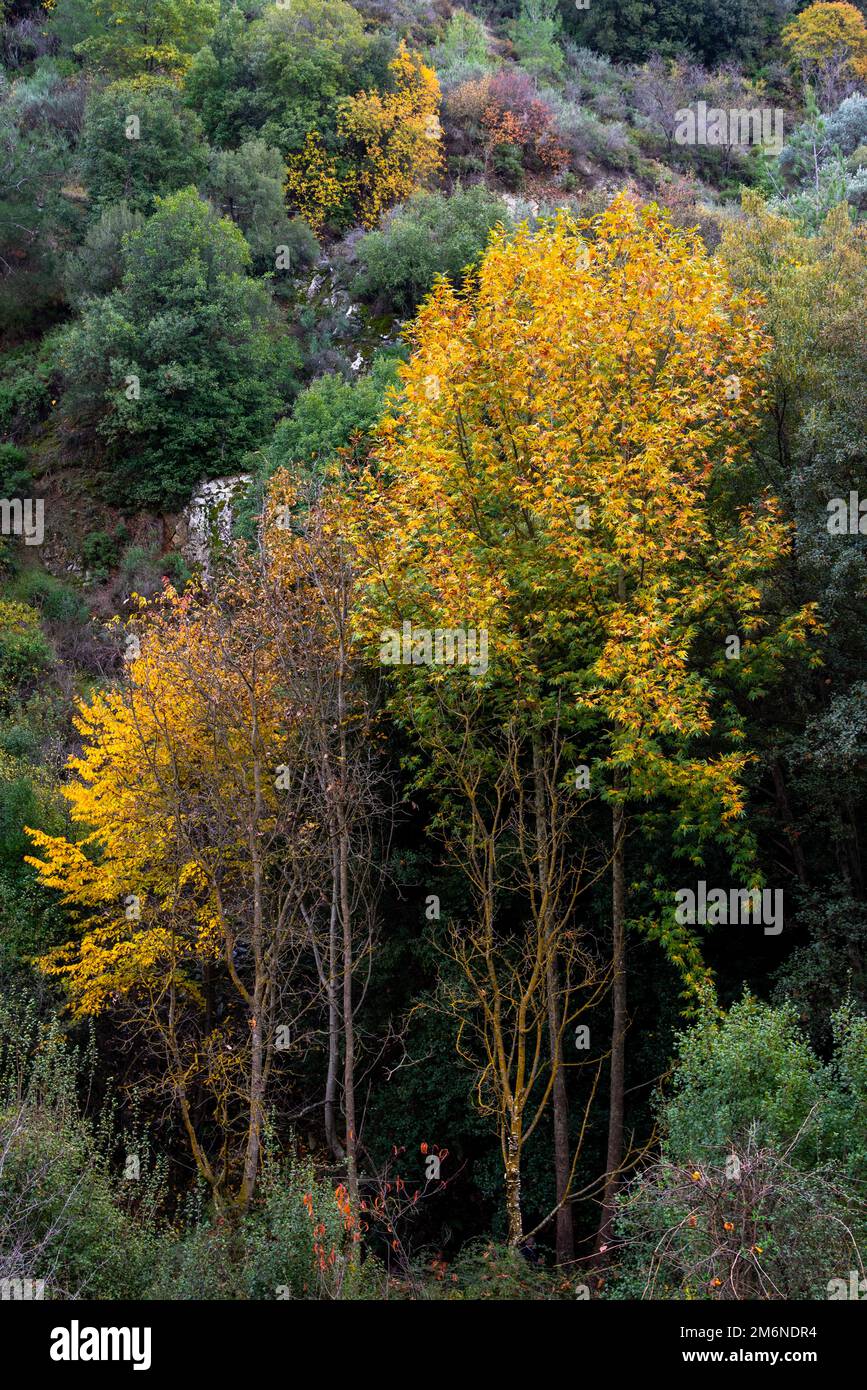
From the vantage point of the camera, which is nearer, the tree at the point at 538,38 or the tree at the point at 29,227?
the tree at the point at 29,227

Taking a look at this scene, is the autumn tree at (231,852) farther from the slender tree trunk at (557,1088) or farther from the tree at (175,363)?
the tree at (175,363)

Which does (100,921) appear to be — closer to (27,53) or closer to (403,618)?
(403,618)

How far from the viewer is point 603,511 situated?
510 inches

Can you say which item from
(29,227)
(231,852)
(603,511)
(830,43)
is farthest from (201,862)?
(830,43)

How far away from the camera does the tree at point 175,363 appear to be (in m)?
28.3

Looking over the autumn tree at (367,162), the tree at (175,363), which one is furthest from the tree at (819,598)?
the autumn tree at (367,162)

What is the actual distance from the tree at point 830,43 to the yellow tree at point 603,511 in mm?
43035

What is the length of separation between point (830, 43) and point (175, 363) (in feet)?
130

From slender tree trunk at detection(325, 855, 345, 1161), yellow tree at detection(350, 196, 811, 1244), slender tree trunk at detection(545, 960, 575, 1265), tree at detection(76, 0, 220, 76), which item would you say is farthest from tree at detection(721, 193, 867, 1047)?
tree at detection(76, 0, 220, 76)

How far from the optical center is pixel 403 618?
14133mm

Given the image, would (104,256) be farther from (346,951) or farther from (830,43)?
(830,43)

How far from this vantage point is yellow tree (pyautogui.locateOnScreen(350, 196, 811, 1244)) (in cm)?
1304

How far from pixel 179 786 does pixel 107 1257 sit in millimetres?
6183
